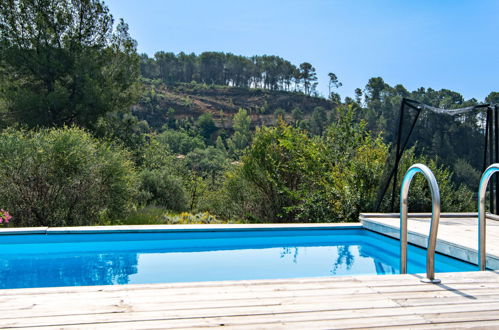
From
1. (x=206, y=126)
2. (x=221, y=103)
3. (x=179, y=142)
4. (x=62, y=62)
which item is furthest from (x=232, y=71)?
(x=62, y=62)

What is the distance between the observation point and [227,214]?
10094mm

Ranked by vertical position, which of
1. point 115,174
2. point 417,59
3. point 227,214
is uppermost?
point 417,59

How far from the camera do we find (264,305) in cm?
202

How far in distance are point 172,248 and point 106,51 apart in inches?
473

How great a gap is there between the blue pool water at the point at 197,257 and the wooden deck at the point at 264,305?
201 centimetres

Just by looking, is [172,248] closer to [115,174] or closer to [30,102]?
[115,174]

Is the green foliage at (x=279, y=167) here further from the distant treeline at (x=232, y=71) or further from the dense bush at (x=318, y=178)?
the distant treeline at (x=232, y=71)

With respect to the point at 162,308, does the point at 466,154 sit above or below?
above

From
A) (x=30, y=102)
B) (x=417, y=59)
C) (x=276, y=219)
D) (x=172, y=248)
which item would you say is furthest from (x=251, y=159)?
(x=417, y=59)

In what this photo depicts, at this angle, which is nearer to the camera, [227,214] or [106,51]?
[227,214]

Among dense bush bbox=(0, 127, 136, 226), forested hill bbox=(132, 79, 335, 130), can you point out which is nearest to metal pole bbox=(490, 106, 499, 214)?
dense bush bbox=(0, 127, 136, 226)

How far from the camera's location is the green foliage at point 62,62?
1356 cm

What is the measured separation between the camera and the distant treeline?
268 ft

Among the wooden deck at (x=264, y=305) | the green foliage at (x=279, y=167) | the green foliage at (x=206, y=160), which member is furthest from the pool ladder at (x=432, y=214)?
the green foliage at (x=206, y=160)
